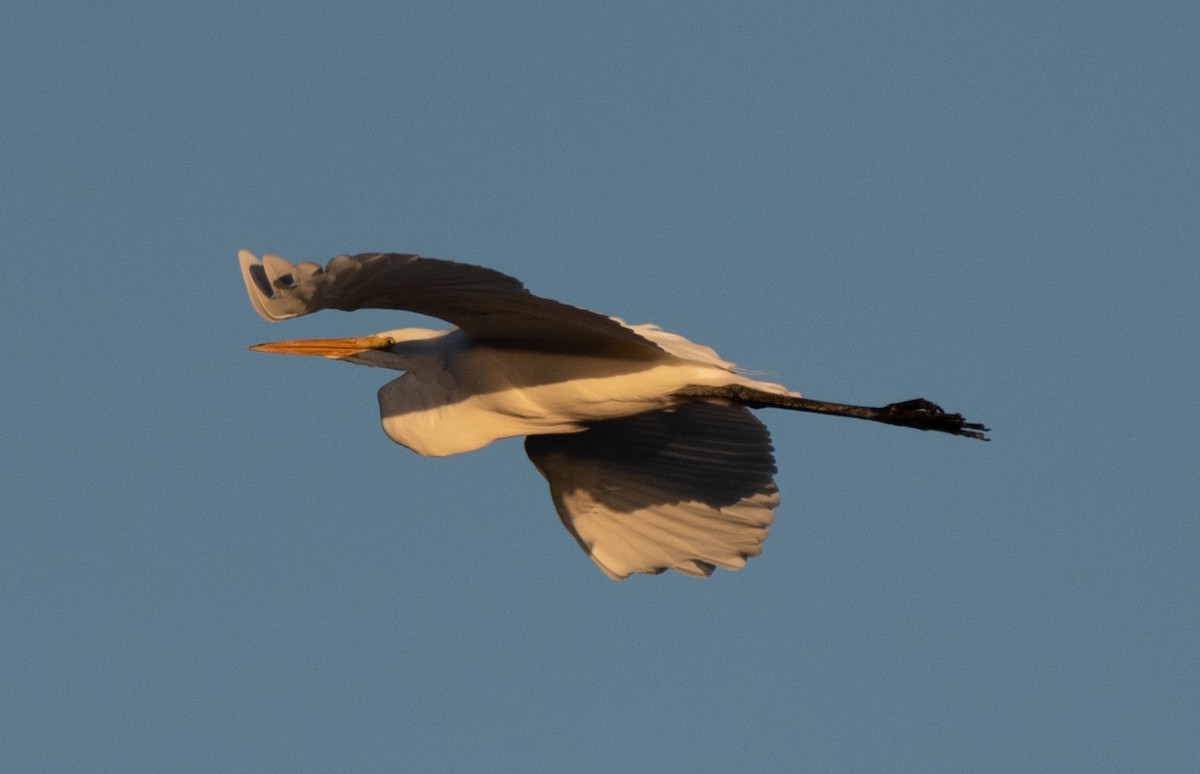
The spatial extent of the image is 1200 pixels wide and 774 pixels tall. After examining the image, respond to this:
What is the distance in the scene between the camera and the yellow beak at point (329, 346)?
33.8 feet

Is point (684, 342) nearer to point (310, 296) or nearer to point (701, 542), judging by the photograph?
point (701, 542)

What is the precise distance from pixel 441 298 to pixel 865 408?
2354 millimetres

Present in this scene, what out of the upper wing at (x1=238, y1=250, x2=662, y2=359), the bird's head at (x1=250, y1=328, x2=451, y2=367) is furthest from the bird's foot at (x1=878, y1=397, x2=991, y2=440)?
the bird's head at (x1=250, y1=328, x2=451, y2=367)

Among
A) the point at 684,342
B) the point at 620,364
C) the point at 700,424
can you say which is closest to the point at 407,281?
the point at 620,364

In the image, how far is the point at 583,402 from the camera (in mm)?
9656

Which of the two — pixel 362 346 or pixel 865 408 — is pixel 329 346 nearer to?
pixel 362 346

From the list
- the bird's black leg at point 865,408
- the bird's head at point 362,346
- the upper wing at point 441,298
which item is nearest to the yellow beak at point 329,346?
the bird's head at point 362,346

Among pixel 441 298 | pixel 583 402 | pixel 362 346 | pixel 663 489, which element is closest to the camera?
pixel 441 298

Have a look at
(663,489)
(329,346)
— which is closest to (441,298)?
(329,346)

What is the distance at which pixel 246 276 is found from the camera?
26.9 feet

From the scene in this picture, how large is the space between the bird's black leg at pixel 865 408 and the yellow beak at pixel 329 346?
1783 mm

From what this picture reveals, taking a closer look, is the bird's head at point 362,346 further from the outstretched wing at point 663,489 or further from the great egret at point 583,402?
the outstretched wing at point 663,489

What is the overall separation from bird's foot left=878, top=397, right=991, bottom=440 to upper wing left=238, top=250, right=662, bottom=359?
1233 mm

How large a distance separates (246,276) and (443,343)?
193 centimetres
